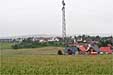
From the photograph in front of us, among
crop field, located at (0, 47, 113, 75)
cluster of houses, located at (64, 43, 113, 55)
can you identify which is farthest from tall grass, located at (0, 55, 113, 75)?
cluster of houses, located at (64, 43, 113, 55)

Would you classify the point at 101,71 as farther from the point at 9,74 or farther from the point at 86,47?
the point at 86,47

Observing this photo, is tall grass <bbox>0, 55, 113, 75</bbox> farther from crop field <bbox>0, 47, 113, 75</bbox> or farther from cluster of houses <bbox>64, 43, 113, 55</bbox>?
cluster of houses <bbox>64, 43, 113, 55</bbox>

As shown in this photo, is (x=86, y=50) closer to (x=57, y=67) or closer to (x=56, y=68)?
(x=57, y=67)

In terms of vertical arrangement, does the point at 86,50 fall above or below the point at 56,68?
below

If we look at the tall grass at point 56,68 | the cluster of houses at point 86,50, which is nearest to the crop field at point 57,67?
the tall grass at point 56,68

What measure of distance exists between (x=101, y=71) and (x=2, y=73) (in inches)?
207

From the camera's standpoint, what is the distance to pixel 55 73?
19.7 metres

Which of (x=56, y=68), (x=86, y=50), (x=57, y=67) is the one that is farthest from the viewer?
(x=86, y=50)

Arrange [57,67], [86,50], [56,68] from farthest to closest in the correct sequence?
[86,50] → [57,67] → [56,68]

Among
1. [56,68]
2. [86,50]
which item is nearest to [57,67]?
[56,68]

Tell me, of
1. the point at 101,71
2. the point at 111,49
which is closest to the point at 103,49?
the point at 111,49

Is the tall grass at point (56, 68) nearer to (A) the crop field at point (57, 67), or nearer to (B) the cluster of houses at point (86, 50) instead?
(A) the crop field at point (57, 67)

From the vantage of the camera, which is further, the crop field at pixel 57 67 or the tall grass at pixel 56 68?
the crop field at pixel 57 67

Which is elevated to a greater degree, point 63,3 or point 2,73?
point 63,3
